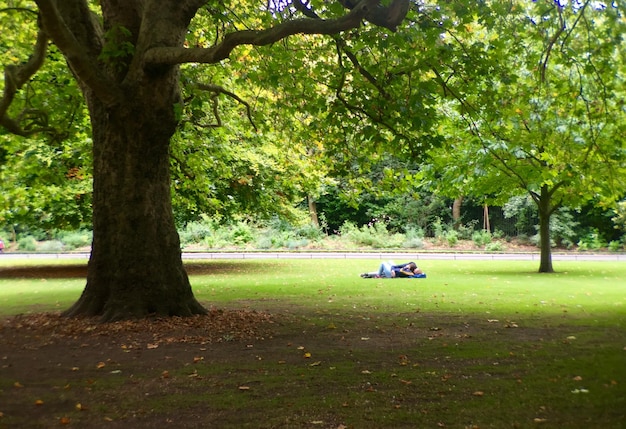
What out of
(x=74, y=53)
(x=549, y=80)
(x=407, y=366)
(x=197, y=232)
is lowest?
(x=407, y=366)

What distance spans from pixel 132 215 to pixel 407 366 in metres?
5.49

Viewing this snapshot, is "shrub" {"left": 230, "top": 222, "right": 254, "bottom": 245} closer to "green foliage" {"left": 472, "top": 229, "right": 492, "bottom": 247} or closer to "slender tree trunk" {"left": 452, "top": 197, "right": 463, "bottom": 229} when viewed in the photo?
"slender tree trunk" {"left": 452, "top": 197, "right": 463, "bottom": 229}

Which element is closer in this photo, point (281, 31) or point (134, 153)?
point (281, 31)

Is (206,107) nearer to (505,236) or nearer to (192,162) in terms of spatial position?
(192,162)

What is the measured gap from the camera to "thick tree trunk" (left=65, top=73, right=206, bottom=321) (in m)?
9.48

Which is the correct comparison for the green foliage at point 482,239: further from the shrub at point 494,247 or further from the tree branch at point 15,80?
the tree branch at point 15,80

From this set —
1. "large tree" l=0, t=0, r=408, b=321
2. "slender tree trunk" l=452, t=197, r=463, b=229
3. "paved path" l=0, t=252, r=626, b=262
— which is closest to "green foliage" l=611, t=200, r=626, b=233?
"paved path" l=0, t=252, r=626, b=262

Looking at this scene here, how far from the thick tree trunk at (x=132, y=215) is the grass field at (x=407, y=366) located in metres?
2.32

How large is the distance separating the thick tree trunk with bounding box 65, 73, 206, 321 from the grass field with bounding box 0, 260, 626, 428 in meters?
2.32

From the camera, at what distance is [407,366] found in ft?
21.8

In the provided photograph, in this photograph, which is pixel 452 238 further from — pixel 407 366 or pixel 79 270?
pixel 407 366

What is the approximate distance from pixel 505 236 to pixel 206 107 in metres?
28.4

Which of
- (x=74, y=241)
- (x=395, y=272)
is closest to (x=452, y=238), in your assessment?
(x=395, y=272)

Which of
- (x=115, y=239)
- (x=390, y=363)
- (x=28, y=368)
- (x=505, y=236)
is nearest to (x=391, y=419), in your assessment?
(x=390, y=363)
